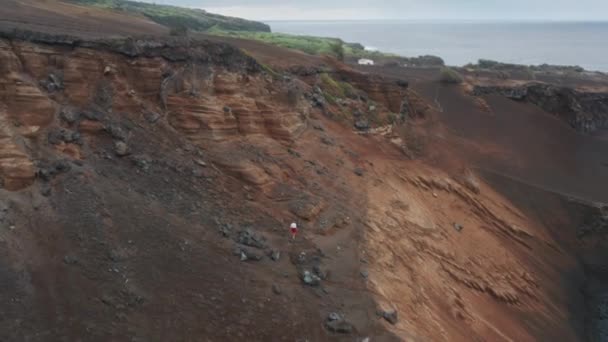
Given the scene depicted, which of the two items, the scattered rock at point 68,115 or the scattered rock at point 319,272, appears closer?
the scattered rock at point 319,272

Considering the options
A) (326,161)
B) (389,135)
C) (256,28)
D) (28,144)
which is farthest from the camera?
(256,28)

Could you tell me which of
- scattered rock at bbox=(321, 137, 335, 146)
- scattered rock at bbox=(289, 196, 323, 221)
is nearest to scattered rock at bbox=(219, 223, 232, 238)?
scattered rock at bbox=(289, 196, 323, 221)

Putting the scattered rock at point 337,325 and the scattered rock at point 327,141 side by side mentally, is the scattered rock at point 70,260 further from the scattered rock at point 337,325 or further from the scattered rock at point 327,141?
the scattered rock at point 327,141

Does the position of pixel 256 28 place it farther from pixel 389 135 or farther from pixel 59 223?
pixel 59 223

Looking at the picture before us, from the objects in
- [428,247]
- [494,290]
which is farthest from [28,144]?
[494,290]

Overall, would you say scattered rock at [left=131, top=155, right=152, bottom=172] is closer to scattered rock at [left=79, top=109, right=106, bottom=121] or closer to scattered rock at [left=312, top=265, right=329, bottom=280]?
scattered rock at [left=79, top=109, right=106, bottom=121]

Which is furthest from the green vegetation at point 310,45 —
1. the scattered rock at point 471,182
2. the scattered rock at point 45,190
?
the scattered rock at point 45,190
